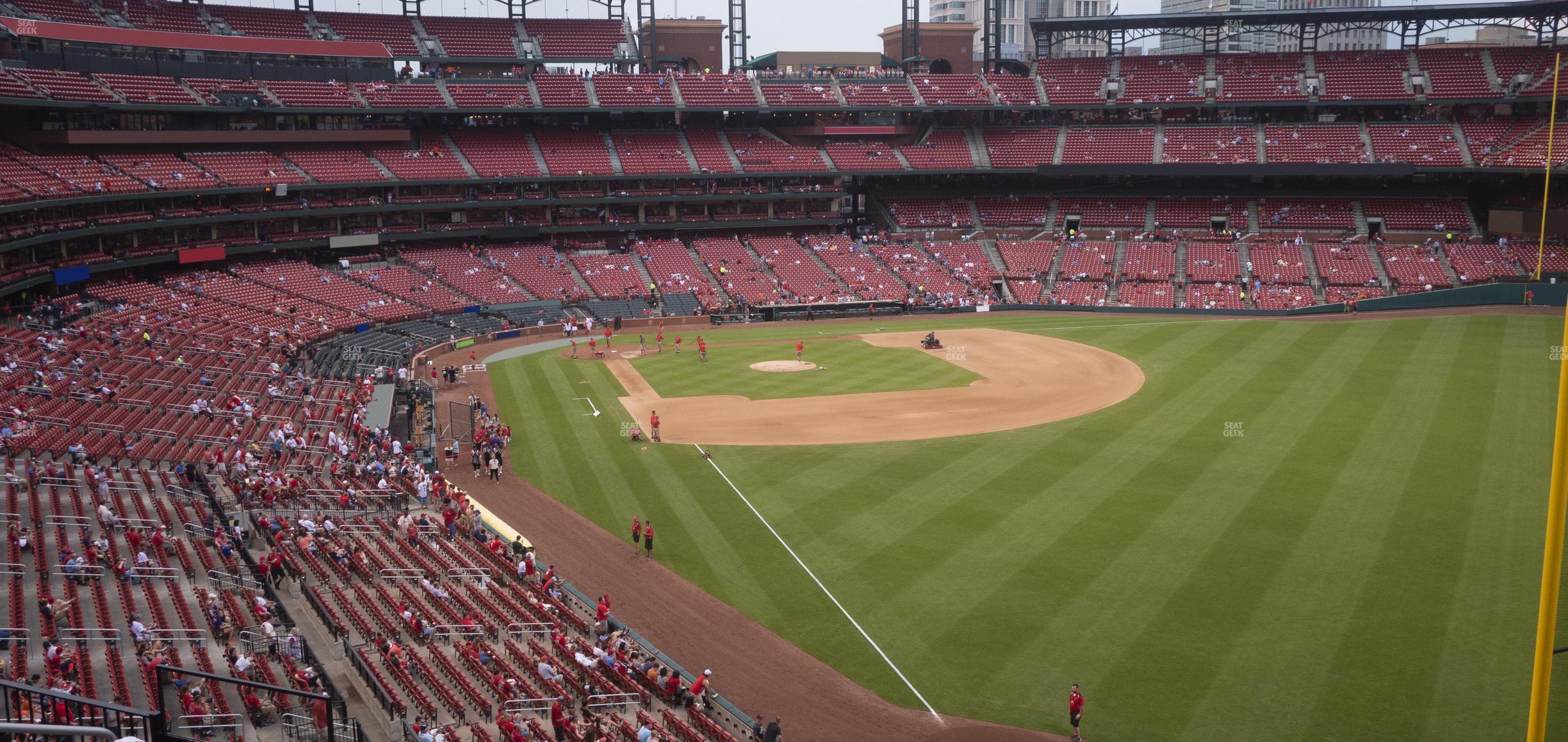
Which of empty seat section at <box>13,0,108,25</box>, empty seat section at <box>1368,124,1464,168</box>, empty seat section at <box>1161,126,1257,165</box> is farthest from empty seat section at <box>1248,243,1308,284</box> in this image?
empty seat section at <box>13,0,108,25</box>

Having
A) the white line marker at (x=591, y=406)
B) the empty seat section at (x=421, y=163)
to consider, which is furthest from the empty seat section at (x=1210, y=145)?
the white line marker at (x=591, y=406)

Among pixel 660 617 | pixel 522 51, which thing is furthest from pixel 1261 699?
pixel 522 51

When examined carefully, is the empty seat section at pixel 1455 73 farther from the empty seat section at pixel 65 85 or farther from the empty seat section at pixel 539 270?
the empty seat section at pixel 65 85

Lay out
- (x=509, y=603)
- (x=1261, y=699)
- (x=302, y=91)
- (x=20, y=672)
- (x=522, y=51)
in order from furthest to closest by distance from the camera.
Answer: (x=522, y=51) → (x=302, y=91) → (x=509, y=603) → (x=1261, y=699) → (x=20, y=672)

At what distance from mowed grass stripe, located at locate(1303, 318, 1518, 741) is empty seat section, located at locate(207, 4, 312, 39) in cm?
6852

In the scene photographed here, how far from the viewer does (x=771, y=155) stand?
3135 inches

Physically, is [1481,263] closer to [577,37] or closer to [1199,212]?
[1199,212]

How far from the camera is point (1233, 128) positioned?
254 feet

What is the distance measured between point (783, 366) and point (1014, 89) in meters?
42.1

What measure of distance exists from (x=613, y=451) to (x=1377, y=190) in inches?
2438

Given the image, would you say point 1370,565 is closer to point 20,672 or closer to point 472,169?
point 20,672

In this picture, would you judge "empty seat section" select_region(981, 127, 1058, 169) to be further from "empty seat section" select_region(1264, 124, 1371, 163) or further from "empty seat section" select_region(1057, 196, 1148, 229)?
"empty seat section" select_region(1264, 124, 1371, 163)

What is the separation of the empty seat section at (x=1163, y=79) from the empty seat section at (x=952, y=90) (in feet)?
33.4

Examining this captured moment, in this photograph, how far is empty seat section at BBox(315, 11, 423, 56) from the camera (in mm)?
74250
